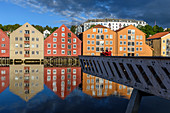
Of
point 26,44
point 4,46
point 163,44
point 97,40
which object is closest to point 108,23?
point 163,44

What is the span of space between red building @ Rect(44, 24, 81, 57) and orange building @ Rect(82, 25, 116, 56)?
4012 millimetres

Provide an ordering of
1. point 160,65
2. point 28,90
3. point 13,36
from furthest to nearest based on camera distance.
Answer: point 13,36 < point 28,90 < point 160,65

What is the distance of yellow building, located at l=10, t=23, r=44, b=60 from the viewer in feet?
248

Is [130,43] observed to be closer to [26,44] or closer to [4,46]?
[26,44]

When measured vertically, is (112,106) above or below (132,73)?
below

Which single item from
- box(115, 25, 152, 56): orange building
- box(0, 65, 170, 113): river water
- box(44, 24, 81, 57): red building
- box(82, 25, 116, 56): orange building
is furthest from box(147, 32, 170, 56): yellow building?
box(0, 65, 170, 113): river water

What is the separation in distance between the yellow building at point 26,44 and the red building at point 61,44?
319 centimetres

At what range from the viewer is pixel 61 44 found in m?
78.6

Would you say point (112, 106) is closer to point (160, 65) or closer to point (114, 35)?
point (160, 65)

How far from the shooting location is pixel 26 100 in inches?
774

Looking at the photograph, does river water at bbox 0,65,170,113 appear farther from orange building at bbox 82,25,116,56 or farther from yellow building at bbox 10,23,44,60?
orange building at bbox 82,25,116,56

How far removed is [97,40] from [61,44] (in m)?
17.4

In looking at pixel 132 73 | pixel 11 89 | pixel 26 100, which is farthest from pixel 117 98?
pixel 11 89

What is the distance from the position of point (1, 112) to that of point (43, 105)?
13.3ft
